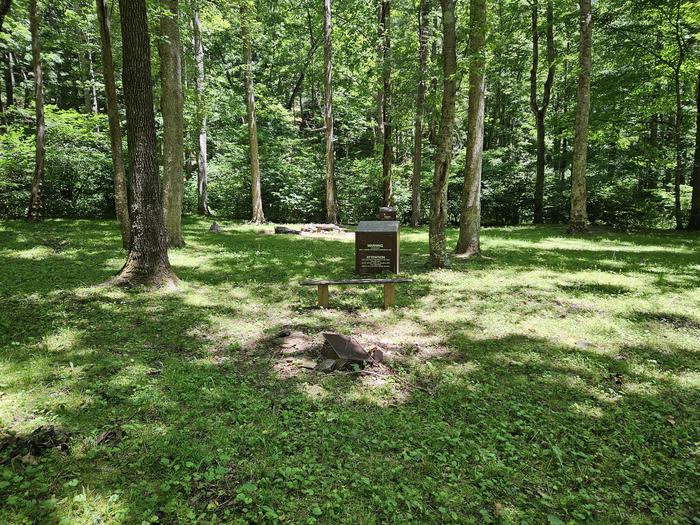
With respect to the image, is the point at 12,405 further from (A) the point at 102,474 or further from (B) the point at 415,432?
(B) the point at 415,432

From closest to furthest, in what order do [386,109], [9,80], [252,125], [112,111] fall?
[112,111]
[252,125]
[386,109]
[9,80]

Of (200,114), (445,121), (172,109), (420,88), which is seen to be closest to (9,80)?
(200,114)

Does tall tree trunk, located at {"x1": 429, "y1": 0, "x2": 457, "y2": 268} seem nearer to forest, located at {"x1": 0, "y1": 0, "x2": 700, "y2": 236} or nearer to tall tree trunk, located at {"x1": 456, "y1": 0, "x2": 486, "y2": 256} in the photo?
forest, located at {"x1": 0, "y1": 0, "x2": 700, "y2": 236}

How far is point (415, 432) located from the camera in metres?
3.49

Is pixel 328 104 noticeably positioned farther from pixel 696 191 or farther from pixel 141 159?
pixel 696 191

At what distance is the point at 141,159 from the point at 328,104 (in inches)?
500

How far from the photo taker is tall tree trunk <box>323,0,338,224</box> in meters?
17.6

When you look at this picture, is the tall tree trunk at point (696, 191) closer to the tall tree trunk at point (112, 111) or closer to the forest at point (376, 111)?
the forest at point (376, 111)

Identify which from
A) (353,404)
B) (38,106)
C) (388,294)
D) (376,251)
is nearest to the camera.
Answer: (353,404)

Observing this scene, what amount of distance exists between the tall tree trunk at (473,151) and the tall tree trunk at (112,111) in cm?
706

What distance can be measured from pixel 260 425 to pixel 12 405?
79.6 inches

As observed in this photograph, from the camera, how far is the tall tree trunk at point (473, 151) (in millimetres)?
8672

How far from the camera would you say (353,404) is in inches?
154

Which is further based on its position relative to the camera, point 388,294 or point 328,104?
point 328,104
